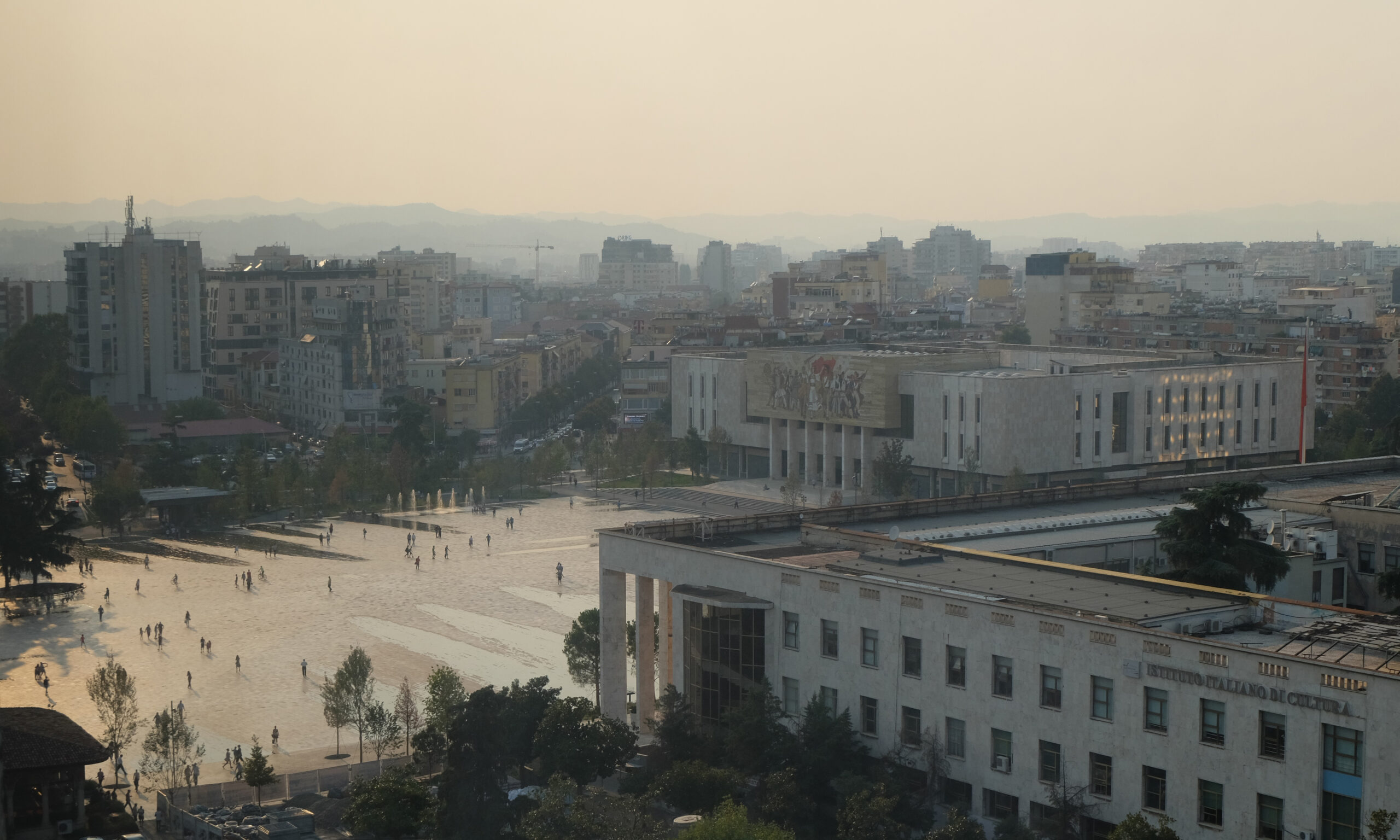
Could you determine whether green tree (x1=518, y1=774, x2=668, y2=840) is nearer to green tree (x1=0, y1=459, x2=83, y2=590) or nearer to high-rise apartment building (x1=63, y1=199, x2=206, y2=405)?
green tree (x1=0, y1=459, x2=83, y2=590)

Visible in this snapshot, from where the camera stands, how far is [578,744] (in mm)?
30453

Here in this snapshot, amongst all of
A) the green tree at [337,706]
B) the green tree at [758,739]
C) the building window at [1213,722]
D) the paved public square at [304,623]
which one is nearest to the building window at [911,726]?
the green tree at [758,739]

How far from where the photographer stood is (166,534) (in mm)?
72188

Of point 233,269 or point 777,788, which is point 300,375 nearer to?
point 233,269

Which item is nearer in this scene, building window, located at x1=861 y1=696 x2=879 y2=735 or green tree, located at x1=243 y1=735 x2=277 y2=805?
building window, located at x1=861 y1=696 x2=879 y2=735

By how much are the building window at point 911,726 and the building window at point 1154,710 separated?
4.43 meters

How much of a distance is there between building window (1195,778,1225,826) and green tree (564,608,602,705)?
1936 cm

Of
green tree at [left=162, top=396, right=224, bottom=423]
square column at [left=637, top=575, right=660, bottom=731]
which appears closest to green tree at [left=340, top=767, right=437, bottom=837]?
square column at [left=637, top=575, right=660, bottom=731]

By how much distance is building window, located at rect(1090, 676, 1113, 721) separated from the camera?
2578cm

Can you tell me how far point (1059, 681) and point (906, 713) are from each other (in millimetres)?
3317

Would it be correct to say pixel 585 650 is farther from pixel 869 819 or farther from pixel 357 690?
pixel 869 819

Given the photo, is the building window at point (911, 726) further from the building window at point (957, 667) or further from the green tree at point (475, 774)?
the green tree at point (475, 774)

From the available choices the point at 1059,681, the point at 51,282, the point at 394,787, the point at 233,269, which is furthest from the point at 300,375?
the point at 1059,681

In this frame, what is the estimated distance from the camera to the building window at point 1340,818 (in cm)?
2283
